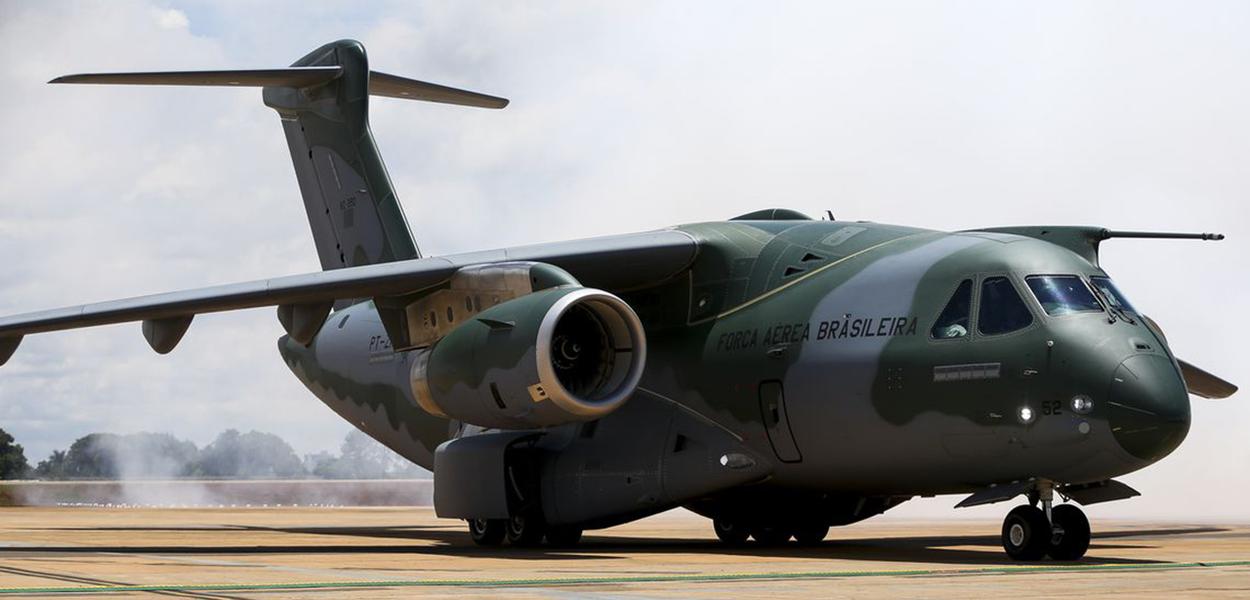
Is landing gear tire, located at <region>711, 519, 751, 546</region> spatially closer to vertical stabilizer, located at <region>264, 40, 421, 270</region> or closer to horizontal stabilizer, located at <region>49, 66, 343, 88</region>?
vertical stabilizer, located at <region>264, 40, 421, 270</region>

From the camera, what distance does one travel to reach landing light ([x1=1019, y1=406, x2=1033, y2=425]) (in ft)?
39.7

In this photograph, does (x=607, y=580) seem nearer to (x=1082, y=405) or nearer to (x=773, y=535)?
(x=1082, y=405)

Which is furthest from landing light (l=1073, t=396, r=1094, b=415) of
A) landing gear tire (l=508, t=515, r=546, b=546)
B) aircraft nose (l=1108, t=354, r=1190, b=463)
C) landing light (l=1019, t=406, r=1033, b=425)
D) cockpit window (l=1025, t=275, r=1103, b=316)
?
landing gear tire (l=508, t=515, r=546, b=546)

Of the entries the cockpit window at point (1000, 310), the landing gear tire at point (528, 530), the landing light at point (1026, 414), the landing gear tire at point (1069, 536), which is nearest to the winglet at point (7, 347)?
the landing gear tire at point (528, 530)

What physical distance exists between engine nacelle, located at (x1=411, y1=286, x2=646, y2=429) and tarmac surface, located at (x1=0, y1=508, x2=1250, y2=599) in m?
1.18

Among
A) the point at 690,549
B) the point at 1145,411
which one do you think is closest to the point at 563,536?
the point at 690,549

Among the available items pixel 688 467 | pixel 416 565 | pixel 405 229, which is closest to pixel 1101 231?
pixel 688 467

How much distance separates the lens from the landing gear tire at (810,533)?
15.6 metres

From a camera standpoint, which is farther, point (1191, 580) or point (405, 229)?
point (405, 229)

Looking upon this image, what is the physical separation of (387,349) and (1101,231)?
7509 mm

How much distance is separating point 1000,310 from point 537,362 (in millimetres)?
3540

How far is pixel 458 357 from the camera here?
13.6 meters

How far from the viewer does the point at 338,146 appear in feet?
61.0

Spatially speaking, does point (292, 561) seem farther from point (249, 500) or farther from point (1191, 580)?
point (249, 500)
